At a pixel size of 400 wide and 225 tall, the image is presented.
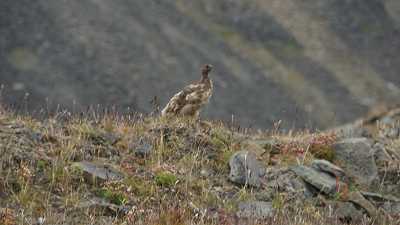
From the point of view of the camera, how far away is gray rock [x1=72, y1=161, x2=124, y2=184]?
1255 centimetres

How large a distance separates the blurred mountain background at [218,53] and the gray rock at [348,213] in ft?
303

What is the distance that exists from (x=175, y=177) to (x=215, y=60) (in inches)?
4745

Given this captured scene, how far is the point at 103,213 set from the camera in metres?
11.4

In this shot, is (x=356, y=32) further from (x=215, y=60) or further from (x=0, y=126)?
(x=0, y=126)

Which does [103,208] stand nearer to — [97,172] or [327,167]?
[97,172]

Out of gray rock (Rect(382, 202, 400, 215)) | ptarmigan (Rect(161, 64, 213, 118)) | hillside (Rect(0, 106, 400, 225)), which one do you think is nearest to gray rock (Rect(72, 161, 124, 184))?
hillside (Rect(0, 106, 400, 225))

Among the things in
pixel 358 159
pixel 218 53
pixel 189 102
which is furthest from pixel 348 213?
pixel 218 53

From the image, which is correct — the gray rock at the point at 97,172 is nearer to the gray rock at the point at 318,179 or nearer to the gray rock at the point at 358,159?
the gray rock at the point at 318,179

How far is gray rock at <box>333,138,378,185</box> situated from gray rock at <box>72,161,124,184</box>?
4.18 meters

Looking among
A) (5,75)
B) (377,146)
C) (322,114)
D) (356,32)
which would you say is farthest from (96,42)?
(377,146)

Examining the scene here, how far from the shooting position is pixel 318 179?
547 inches

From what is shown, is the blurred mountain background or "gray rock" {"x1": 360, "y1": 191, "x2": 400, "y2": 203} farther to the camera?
the blurred mountain background

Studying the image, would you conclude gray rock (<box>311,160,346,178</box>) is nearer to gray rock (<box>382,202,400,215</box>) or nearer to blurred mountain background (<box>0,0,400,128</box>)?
gray rock (<box>382,202,400,215</box>)

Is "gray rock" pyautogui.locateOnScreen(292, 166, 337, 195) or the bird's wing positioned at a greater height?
the bird's wing
